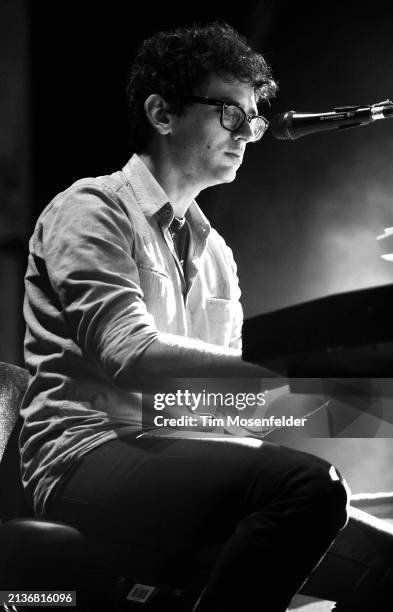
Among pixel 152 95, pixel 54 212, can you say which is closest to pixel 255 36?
pixel 152 95

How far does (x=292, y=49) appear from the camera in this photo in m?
2.88

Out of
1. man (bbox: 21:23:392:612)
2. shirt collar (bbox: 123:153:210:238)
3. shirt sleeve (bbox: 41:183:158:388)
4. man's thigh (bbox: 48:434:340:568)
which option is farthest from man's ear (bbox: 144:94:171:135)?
man's thigh (bbox: 48:434:340:568)

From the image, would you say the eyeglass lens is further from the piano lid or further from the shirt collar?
the piano lid

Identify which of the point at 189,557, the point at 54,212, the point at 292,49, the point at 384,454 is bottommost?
the point at 384,454

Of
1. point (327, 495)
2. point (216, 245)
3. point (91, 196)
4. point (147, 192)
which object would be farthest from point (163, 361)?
point (216, 245)

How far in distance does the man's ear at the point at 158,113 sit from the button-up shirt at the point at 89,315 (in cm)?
24

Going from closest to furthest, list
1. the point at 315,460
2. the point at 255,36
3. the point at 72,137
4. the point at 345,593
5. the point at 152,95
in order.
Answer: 1. the point at 315,460
2. the point at 345,593
3. the point at 152,95
4. the point at 72,137
5. the point at 255,36

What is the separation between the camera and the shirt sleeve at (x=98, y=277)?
1.33 m

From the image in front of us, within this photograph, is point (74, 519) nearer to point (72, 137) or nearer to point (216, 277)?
point (216, 277)

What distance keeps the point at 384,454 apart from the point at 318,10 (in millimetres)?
1664

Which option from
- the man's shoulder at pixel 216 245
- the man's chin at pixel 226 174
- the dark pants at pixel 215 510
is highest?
the man's chin at pixel 226 174

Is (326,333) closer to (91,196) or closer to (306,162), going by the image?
(91,196)

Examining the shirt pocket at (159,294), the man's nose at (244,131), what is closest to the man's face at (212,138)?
the man's nose at (244,131)

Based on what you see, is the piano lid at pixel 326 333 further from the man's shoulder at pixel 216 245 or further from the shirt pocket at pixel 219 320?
the man's shoulder at pixel 216 245
